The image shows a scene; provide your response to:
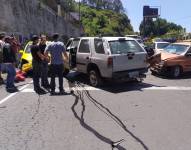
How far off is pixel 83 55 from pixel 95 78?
1.09 metres

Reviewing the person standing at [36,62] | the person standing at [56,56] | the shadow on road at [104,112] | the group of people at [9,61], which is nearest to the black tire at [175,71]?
the shadow on road at [104,112]

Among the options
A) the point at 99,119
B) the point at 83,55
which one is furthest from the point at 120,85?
the point at 99,119

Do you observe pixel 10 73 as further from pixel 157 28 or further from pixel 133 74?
pixel 157 28

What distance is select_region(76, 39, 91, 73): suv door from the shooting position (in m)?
13.1

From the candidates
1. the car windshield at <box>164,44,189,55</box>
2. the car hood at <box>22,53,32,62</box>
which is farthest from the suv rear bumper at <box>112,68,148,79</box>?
the car hood at <box>22,53,32,62</box>

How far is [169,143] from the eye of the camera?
20.8ft

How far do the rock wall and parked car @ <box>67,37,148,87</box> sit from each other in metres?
11.4

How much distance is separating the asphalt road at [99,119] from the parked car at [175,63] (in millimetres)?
2632

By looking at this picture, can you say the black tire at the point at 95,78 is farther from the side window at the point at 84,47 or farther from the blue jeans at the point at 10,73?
the blue jeans at the point at 10,73

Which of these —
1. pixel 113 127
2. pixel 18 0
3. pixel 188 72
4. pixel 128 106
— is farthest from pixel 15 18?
pixel 113 127

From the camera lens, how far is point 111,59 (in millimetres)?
11820

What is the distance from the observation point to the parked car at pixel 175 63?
14962 mm

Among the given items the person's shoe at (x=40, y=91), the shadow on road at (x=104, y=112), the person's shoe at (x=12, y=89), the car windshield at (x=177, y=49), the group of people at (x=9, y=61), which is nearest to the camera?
the shadow on road at (x=104, y=112)

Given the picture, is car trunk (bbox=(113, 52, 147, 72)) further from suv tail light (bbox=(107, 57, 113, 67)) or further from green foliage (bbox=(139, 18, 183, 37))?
green foliage (bbox=(139, 18, 183, 37))
